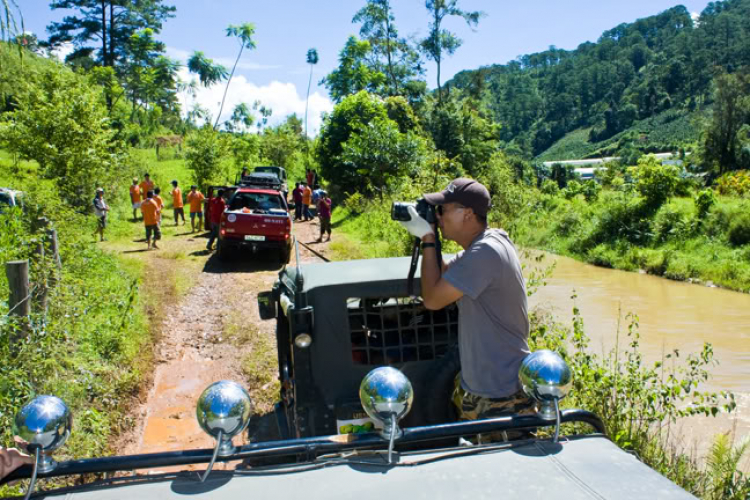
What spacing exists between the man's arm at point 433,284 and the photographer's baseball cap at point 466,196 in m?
0.20

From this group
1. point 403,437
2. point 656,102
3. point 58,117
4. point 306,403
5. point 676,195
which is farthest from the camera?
point 656,102

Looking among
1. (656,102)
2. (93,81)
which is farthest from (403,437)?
(656,102)

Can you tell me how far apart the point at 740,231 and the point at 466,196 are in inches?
899

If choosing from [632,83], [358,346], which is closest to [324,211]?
[358,346]

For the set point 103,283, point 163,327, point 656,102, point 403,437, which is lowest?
point 163,327

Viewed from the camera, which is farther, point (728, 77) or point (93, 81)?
point (728, 77)

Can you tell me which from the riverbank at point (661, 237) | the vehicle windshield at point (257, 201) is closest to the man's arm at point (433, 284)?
the vehicle windshield at point (257, 201)

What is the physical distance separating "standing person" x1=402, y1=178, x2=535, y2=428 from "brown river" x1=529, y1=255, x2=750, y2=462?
5.90 m

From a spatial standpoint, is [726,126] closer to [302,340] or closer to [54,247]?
[54,247]

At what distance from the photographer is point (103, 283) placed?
8828mm

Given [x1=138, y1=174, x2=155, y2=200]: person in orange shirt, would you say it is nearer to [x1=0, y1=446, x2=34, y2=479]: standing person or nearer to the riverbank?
the riverbank

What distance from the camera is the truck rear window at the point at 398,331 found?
3564 mm

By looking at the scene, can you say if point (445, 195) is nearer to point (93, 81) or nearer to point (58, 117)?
point (58, 117)

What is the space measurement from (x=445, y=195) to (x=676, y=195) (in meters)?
26.3
